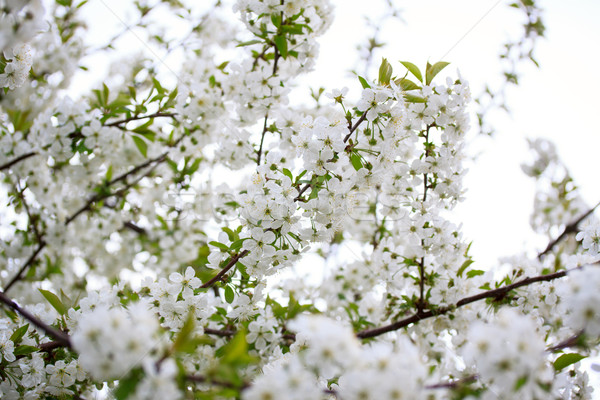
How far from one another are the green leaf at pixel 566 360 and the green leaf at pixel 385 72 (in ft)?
4.84

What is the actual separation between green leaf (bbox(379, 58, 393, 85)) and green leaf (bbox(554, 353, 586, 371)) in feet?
4.84

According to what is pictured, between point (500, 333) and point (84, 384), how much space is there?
2.15 meters

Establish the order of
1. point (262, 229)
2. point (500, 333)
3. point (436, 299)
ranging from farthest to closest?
point (436, 299)
point (262, 229)
point (500, 333)

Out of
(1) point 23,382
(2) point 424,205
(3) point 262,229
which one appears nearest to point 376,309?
(2) point 424,205

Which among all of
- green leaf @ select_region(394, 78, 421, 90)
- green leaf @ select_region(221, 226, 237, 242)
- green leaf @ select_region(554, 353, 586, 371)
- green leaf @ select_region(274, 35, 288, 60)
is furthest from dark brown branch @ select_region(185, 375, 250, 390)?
green leaf @ select_region(274, 35, 288, 60)

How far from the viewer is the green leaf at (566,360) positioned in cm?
170

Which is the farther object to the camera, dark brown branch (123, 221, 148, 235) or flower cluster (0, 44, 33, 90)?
dark brown branch (123, 221, 148, 235)

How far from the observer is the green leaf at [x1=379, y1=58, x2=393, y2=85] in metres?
2.19

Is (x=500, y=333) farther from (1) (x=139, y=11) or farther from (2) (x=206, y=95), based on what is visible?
(1) (x=139, y=11)

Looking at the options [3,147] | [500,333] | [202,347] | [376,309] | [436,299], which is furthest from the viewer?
[376,309]

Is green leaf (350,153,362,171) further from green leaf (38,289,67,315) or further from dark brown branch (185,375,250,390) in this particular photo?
green leaf (38,289,67,315)

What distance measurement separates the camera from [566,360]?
5.66 feet

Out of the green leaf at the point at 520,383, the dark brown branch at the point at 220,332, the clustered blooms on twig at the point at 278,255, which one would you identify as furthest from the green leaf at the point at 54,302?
the green leaf at the point at 520,383

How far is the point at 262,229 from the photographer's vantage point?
1.93 metres
